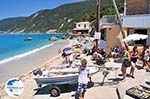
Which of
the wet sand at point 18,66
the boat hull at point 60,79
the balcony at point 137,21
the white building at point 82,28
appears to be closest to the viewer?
the boat hull at point 60,79

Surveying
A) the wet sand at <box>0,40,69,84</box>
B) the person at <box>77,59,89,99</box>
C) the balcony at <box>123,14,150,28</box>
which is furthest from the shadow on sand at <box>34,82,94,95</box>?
the balcony at <box>123,14,150,28</box>

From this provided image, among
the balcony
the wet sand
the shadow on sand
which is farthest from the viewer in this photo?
the balcony

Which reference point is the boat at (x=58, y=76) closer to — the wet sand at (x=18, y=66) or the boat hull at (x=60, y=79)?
the boat hull at (x=60, y=79)

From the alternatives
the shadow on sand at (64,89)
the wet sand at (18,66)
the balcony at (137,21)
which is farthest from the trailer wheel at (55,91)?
the balcony at (137,21)

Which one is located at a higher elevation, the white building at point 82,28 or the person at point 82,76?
the person at point 82,76

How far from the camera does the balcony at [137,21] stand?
1007 inches

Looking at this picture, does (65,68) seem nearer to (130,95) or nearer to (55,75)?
(55,75)

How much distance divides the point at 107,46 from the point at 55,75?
14.0 m

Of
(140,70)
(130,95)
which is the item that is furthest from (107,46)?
(130,95)

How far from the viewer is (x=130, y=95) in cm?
1090

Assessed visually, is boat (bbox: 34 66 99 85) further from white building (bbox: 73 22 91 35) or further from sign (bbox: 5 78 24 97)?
white building (bbox: 73 22 91 35)

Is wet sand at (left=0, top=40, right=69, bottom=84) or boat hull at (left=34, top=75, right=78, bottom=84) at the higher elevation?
boat hull at (left=34, top=75, right=78, bottom=84)

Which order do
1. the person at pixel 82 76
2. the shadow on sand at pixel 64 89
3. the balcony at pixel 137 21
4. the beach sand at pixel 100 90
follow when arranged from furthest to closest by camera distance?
the balcony at pixel 137 21
the shadow on sand at pixel 64 89
the beach sand at pixel 100 90
the person at pixel 82 76

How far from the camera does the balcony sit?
25.6 meters
